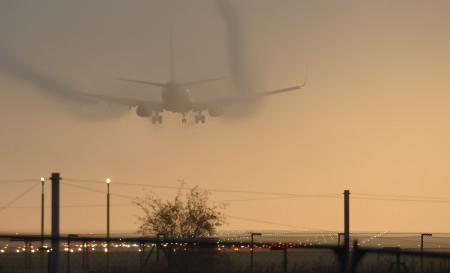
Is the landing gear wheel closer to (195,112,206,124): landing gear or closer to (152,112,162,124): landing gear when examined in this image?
(152,112,162,124): landing gear

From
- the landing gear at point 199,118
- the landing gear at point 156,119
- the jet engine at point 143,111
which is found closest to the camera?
the landing gear at point 156,119

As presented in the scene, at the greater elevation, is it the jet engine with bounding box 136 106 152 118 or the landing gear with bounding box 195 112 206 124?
the jet engine with bounding box 136 106 152 118

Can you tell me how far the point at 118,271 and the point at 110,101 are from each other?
191 feet

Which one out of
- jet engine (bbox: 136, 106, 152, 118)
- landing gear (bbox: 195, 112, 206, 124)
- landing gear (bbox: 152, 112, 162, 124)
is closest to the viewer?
landing gear (bbox: 152, 112, 162, 124)

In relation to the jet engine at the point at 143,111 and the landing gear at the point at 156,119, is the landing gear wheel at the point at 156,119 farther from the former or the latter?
the jet engine at the point at 143,111

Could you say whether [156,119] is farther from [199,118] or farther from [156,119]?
[199,118]

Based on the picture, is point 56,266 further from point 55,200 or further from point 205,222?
point 205,222

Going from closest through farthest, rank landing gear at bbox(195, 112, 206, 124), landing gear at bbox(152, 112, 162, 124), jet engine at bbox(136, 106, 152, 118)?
landing gear at bbox(152, 112, 162, 124)
landing gear at bbox(195, 112, 206, 124)
jet engine at bbox(136, 106, 152, 118)

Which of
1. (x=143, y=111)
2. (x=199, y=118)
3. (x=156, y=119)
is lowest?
(x=156, y=119)

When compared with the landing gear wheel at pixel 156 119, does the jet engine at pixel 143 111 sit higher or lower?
higher

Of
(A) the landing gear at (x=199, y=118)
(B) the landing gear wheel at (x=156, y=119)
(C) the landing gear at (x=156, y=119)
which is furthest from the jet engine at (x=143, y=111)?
(A) the landing gear at (x=199, y=118)

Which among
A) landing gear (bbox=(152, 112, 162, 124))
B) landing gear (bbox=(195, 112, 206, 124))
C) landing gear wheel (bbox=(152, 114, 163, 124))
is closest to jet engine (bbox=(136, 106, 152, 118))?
landing gear (bbox=(152, 112, 162, 124))

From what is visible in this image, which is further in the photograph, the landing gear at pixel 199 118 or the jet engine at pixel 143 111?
the jet engine at pixel 143 111

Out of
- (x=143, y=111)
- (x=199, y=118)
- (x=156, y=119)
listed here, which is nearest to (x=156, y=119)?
(x=156, y=119)
